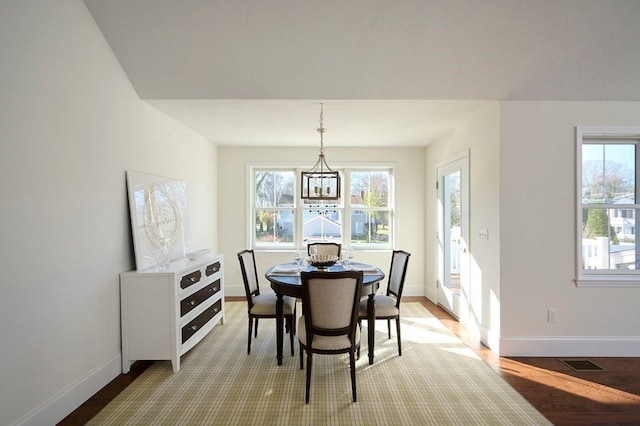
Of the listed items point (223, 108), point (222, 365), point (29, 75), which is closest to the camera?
point (29, 75)

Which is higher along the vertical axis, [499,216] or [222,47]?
[222,47]

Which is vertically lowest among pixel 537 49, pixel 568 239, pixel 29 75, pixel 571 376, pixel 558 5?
pixel 571 376

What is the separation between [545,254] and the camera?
3189 mm

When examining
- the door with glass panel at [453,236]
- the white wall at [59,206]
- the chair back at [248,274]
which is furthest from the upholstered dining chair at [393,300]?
the white wall at [59,206]

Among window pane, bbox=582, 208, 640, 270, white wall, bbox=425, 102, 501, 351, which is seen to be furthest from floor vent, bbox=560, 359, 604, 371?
window pane, bbox=582, 208, 640, 270

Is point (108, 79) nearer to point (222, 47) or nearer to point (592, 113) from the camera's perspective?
point (222, 47)

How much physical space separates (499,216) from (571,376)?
146 centimetres

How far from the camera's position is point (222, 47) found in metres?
2.79

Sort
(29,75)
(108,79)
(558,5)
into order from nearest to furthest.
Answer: (29,75)
(558,5)
(108,79)

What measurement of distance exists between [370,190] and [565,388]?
3.67m

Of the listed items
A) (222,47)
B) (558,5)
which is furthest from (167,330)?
(558,5)

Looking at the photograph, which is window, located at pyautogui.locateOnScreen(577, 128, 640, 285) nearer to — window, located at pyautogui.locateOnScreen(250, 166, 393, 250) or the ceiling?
the ceiling

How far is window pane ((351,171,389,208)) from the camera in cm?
564

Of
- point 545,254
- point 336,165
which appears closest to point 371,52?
point 545,254
